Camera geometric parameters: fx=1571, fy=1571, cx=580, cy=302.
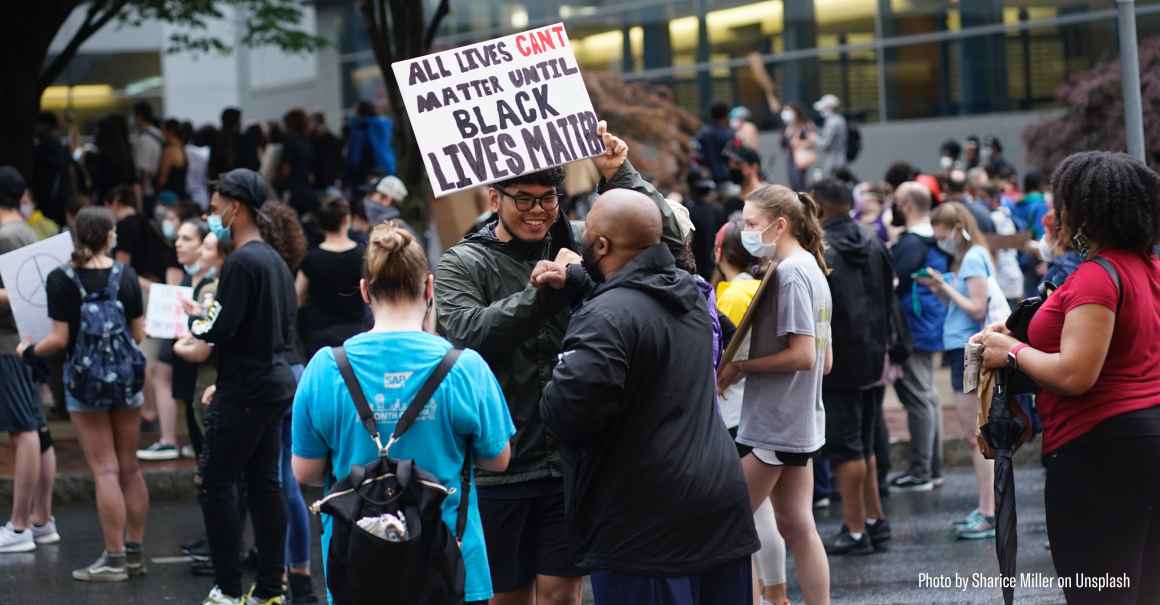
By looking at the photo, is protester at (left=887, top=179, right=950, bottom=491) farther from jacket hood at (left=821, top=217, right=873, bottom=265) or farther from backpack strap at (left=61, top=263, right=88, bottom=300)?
backpack strap at (left=61, top=263, right=88, bottom=300)

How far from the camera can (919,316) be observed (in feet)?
35.6

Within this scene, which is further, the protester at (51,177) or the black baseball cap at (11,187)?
the protester at (51,177)

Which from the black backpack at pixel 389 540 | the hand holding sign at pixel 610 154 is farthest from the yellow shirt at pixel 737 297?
the black backpack at pixel 389 540

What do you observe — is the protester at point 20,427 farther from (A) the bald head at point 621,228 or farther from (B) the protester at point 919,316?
(B) the protester at point 919,316

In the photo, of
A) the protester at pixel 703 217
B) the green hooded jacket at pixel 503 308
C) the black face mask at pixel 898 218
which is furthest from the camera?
the protester at pixel 703 217

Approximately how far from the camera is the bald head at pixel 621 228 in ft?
15.7

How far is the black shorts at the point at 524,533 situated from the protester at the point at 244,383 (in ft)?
7.72

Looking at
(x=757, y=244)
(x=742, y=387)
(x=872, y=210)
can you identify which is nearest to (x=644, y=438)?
(x=757, y=244)

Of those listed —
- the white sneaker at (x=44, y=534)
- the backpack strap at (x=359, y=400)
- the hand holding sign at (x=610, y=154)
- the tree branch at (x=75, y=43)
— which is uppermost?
the tree branch at (x=75, y=43)

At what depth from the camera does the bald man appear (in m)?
4.64

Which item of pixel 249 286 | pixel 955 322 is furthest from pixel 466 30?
pixel 249 286

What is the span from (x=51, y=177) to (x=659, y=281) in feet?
43.8

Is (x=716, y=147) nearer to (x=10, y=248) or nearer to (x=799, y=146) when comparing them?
(x=799, y=146)

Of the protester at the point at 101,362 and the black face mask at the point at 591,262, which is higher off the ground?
the black face mask at the point at 591,262
